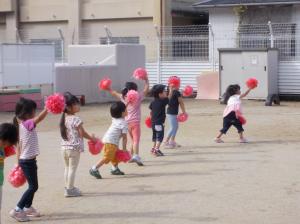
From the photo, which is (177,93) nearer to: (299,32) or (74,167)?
(74,167)

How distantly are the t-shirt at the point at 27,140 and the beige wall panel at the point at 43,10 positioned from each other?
26.5m


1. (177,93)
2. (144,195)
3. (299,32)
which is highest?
(299,32)

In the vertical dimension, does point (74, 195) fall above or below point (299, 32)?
below

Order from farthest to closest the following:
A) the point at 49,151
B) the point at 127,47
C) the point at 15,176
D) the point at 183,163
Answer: the point at 127,47 < the point at 49,151 < the point at 183,163 < the point at 15,176

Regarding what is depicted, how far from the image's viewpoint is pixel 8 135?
681 cm

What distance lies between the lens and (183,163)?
11.5 m

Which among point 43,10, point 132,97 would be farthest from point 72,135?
point 43,10

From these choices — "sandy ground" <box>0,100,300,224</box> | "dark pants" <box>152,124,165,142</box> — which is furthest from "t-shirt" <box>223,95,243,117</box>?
"dark pants" <box>152,124,165,142</box>

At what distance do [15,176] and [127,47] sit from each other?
1765 cm

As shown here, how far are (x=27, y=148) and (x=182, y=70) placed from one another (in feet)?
66.1

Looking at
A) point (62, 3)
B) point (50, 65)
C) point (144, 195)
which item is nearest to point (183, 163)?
point (144, 195)

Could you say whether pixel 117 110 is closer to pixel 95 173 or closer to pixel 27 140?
pixel 95 173

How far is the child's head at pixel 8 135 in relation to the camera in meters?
6.79

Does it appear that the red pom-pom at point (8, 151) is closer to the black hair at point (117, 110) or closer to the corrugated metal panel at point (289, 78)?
the black hair at point (117, 110)
